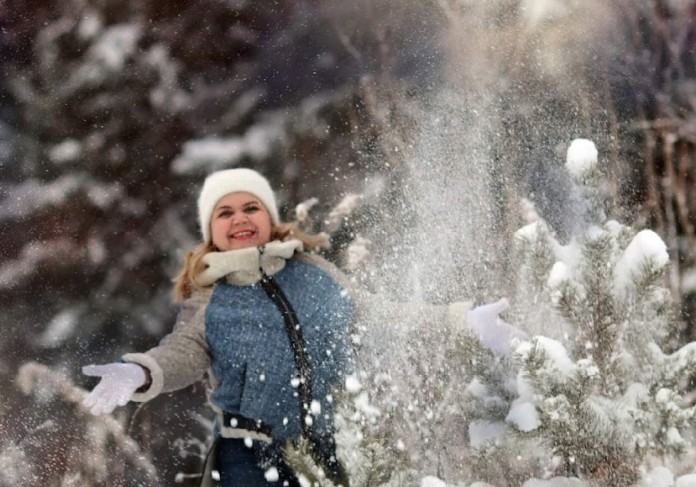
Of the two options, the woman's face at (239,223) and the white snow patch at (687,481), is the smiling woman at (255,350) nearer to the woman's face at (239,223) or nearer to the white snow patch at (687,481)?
the woman's face at (239,223)

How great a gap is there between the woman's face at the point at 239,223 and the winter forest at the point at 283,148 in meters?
0.41

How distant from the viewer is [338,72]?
7.46 ft

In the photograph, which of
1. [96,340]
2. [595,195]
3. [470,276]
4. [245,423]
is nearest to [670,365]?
[595,195]

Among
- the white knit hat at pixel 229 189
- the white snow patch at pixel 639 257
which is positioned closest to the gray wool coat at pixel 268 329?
the white knit hat at pixel 229 189

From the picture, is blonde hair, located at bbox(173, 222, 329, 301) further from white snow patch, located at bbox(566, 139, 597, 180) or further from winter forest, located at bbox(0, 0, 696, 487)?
white snow patch, located at bbox(566, 139, 597, 180)

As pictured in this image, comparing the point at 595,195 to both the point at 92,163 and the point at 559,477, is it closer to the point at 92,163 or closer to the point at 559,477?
the point at 559,477

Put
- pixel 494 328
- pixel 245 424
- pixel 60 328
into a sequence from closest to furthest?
pixel 494 328
pixel 245 424
pixel 60 328

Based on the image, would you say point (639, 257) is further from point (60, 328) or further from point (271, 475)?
point (60, 328)

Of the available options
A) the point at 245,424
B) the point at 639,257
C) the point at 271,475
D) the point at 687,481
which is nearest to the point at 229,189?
the point at 245,424

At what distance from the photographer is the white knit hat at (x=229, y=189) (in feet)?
4.88

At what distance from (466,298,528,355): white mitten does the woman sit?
0.01 metres

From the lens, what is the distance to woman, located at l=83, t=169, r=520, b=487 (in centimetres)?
125

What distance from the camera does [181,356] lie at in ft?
4.27

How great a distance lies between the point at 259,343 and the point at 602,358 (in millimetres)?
636
